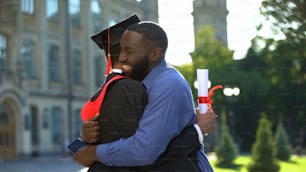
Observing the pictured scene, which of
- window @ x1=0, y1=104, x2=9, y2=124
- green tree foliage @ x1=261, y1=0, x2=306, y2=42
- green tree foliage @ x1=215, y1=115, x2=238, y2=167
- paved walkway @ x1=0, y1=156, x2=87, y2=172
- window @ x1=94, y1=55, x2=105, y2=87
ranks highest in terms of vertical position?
green tree foliage @ x1=261, y1=0, x2=306, y2=42

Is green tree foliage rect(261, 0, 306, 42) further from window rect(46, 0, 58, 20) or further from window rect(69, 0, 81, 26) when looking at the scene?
window rect(69, 0, 81, 26)

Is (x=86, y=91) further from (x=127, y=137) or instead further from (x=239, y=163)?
(x=127, y=137)

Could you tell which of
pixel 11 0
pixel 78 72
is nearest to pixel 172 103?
pixel 11 0

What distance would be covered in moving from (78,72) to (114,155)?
10.4 meters

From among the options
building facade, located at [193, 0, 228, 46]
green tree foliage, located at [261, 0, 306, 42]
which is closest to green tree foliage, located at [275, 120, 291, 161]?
building facade, located at [193, 0, 228, 46]

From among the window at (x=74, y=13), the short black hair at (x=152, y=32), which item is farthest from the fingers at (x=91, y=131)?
the window at (x=74, y=13)

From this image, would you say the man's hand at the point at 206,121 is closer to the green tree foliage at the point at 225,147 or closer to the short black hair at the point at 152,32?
the short black hair at the point at 152,32

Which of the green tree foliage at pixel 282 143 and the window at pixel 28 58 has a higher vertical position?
the window at pixel 28 58

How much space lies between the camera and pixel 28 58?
9977mm

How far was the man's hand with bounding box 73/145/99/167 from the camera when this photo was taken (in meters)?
0.62

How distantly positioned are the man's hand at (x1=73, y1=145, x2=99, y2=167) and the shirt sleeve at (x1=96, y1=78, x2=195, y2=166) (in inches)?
0.4

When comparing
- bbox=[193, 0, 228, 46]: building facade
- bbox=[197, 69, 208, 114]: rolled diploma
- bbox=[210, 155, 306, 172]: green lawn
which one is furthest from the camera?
bbox=[210, 155, 306, 172]: green lawn

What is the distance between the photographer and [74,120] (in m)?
9.61

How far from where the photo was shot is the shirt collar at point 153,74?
62 centimetres
